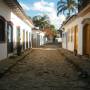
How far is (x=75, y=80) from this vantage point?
412 inches

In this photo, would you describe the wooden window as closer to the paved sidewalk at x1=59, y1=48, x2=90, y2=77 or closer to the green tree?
the paved sidewalk at x1=59, y1=48, x2=90, y2=77

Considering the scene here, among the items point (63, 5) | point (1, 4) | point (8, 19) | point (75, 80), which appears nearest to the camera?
point (75, 80)

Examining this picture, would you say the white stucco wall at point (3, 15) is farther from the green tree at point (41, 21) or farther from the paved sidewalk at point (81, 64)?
the green tree at point (41, 21)

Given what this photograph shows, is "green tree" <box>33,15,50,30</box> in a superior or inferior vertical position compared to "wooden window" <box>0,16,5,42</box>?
superior

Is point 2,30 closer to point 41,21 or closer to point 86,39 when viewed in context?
point 86,39

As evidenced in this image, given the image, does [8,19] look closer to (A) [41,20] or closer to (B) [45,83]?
(B) [45,83]

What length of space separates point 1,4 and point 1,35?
188cm

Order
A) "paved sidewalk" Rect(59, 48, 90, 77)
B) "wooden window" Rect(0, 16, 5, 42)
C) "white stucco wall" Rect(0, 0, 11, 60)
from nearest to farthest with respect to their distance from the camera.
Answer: "paved sidewalk" Rect(59, 48, 90, 77) < "white stucco wall" Rect(0, 0, 11, 60) < "wooden window" Rect(0, 16, 5, 42)

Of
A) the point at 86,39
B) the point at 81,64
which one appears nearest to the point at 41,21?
the point at 86,39

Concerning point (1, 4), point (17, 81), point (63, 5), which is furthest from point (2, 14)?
point (63, 5)

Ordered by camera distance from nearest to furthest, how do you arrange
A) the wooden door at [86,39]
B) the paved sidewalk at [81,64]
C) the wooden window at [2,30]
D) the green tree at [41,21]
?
the paved sidewalk at [81,64]
the wooden window at [2,30]
the wooden door at [86,39]
the green tree at [41,21]

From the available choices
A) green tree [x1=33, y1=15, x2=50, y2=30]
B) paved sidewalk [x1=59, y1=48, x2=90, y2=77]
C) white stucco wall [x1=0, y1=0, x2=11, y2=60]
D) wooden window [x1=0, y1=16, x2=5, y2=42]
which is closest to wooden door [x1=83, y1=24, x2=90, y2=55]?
paved sidewalk [x1=59, y1=48, x2=90, y2=77]

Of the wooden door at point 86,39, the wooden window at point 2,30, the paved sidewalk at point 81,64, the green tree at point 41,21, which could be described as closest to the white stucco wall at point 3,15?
the wooden window at point 2,30

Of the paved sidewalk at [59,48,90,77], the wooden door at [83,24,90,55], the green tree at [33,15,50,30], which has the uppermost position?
the green tree at [33,15,50,30]
